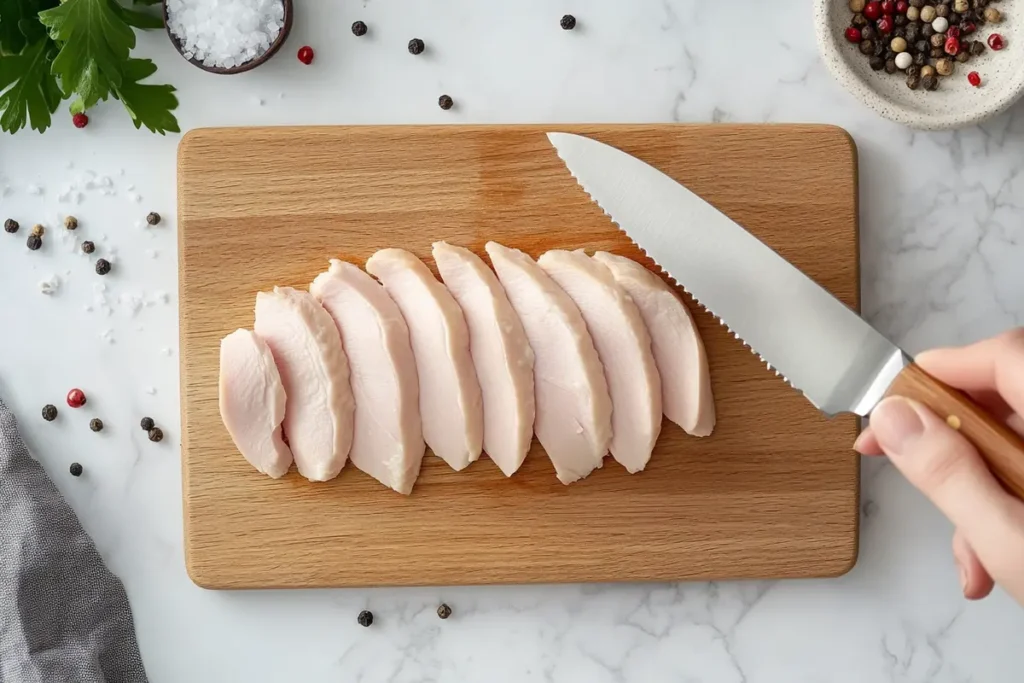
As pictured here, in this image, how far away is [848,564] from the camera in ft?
8.52

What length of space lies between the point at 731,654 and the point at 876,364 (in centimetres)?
116

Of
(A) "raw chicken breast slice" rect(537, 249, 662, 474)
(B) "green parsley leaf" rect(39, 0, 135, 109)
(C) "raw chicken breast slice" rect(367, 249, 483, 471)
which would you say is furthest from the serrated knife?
(B) "green parsley leaf" rect(39, 0, 135, 109)

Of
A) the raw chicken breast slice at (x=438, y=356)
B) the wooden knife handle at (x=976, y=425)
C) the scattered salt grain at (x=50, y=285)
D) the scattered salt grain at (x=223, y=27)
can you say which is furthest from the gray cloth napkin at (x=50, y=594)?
the wooden knife handle at (x=976, y=425)

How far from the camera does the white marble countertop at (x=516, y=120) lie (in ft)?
8.78

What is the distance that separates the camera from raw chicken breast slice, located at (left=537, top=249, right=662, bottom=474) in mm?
Answer: 2402

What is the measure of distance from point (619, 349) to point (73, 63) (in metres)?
1.73

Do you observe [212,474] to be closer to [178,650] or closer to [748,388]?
[178,650]

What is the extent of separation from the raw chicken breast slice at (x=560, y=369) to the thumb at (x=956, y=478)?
77 cm

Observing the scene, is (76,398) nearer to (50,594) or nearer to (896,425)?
(50,594)

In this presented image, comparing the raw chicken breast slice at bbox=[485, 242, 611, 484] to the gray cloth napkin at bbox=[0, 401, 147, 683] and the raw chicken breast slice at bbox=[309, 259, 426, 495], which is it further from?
the gray cloth napkin at bbox=[0, 401, 147, 683]

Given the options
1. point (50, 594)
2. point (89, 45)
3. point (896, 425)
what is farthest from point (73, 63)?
point (896, 425)

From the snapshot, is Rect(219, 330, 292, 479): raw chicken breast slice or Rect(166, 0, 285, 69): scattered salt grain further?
Rect(166, 0, 285, 69): scattered salt grain

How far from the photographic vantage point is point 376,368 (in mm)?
2438

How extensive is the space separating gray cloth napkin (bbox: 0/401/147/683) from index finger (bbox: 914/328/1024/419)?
97.1 inches
